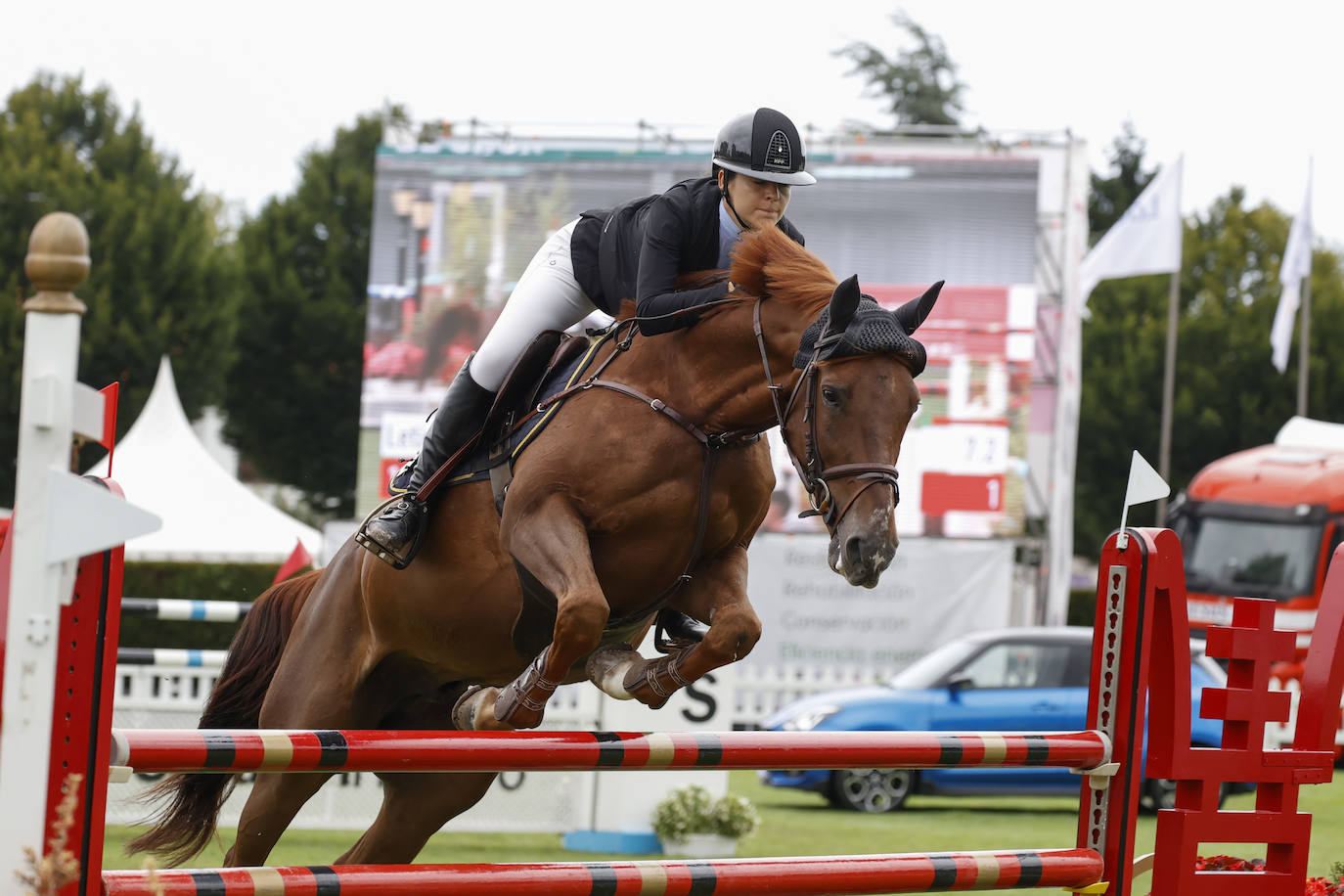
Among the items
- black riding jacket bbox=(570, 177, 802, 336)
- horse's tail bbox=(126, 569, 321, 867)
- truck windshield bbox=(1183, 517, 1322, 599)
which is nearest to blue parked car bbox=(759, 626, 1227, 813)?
truck windshield bbox=(1183, 517, 1322, 599)

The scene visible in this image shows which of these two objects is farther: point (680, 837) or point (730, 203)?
point (680, 837)

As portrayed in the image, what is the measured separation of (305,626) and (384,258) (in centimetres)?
1609

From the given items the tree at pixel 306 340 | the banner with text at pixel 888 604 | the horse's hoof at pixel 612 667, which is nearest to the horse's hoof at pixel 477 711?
the horse's hoof at pixel 612 667

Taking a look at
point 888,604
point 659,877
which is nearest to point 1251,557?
point 888,604

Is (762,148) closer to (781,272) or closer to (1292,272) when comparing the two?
(781,272)

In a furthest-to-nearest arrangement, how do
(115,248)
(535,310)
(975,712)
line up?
(115,248) → (975,712) → (535,310)

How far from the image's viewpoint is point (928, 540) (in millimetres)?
17672

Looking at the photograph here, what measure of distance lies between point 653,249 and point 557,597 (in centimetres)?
87

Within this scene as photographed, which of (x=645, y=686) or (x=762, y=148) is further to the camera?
(x=762, y=148)

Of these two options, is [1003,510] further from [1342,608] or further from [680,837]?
[1342,608]

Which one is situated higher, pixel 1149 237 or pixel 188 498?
pixel 1149 237

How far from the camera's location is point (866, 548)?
3143 mm

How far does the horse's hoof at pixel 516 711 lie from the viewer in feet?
11.4

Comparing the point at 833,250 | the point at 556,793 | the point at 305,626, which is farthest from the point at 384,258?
the point at 305,626
